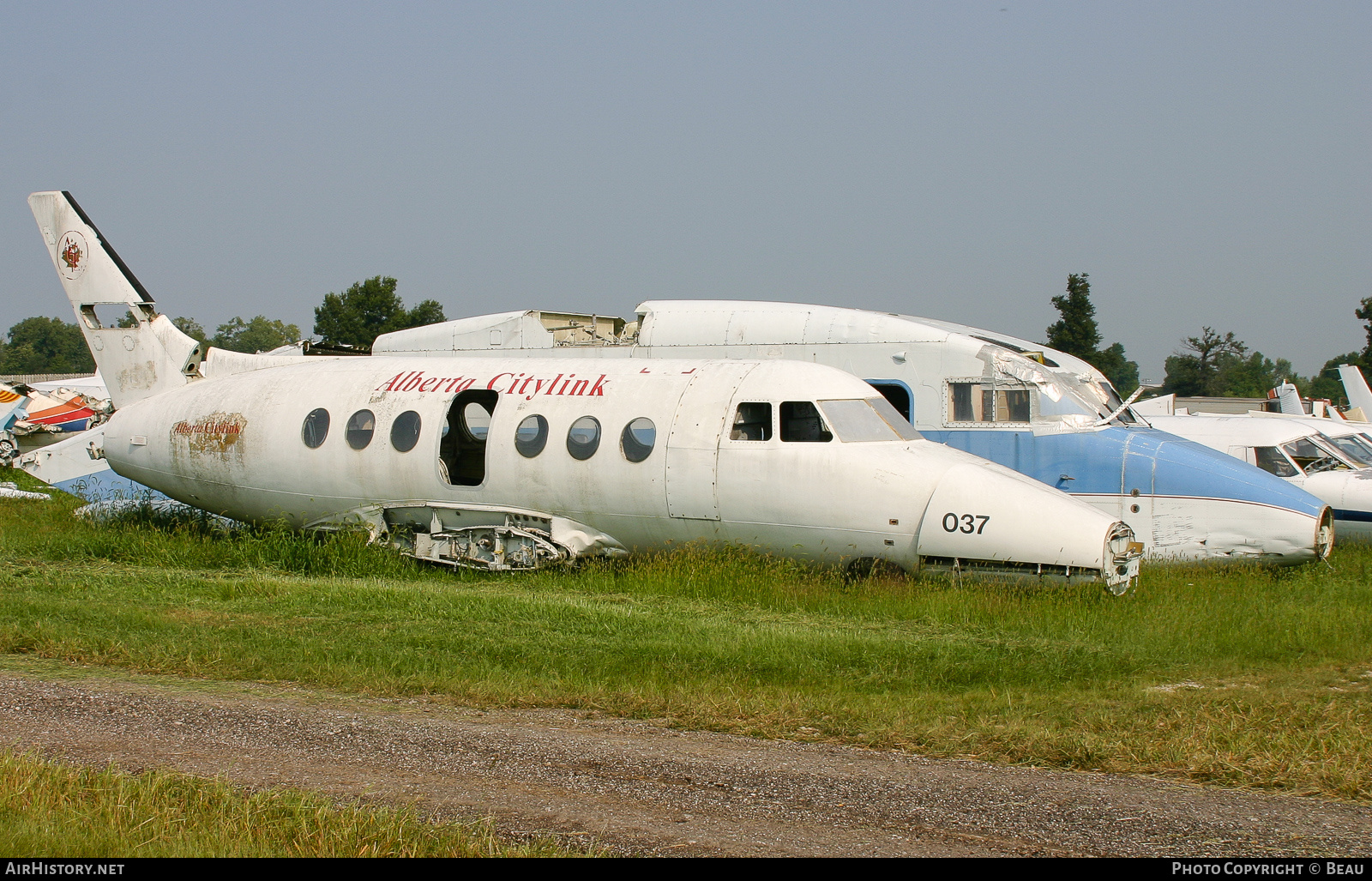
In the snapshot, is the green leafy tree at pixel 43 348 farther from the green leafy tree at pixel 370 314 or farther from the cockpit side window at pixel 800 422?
the cockpit side window at pixel 800 422

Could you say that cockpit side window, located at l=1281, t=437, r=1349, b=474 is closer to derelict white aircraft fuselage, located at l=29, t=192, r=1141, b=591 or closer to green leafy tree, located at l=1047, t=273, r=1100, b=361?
derelict white aircraft fuselage, located at l=29, t=192, r=1141, b=591

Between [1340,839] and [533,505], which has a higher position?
[533,505]

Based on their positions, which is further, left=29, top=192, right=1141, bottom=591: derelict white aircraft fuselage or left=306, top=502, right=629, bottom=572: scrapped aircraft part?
left=306, top=502, right=629, bottom=572: scrapped aircraft part

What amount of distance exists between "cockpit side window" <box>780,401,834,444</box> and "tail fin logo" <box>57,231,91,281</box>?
12.4m

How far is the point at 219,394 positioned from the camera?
16.1 m

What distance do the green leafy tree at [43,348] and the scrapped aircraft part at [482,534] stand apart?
145 metres

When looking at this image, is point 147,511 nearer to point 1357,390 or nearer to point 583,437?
point 583,437

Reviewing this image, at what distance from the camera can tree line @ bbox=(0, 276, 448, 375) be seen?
76375 millimetres

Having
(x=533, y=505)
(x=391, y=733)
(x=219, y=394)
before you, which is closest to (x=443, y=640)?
(x=391, y=733)

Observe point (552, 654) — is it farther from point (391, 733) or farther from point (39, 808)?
point (39, 808)

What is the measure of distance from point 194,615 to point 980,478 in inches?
318

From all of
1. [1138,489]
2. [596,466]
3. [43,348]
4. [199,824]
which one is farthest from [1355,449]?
[43,348]

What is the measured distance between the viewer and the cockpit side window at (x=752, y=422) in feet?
42.6

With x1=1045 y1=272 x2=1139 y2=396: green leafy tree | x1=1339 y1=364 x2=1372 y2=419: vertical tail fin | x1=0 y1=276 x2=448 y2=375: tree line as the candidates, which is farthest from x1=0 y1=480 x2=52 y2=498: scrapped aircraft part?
x1=1045 y1=272 x2=1139 y2=396: green leafy tree
